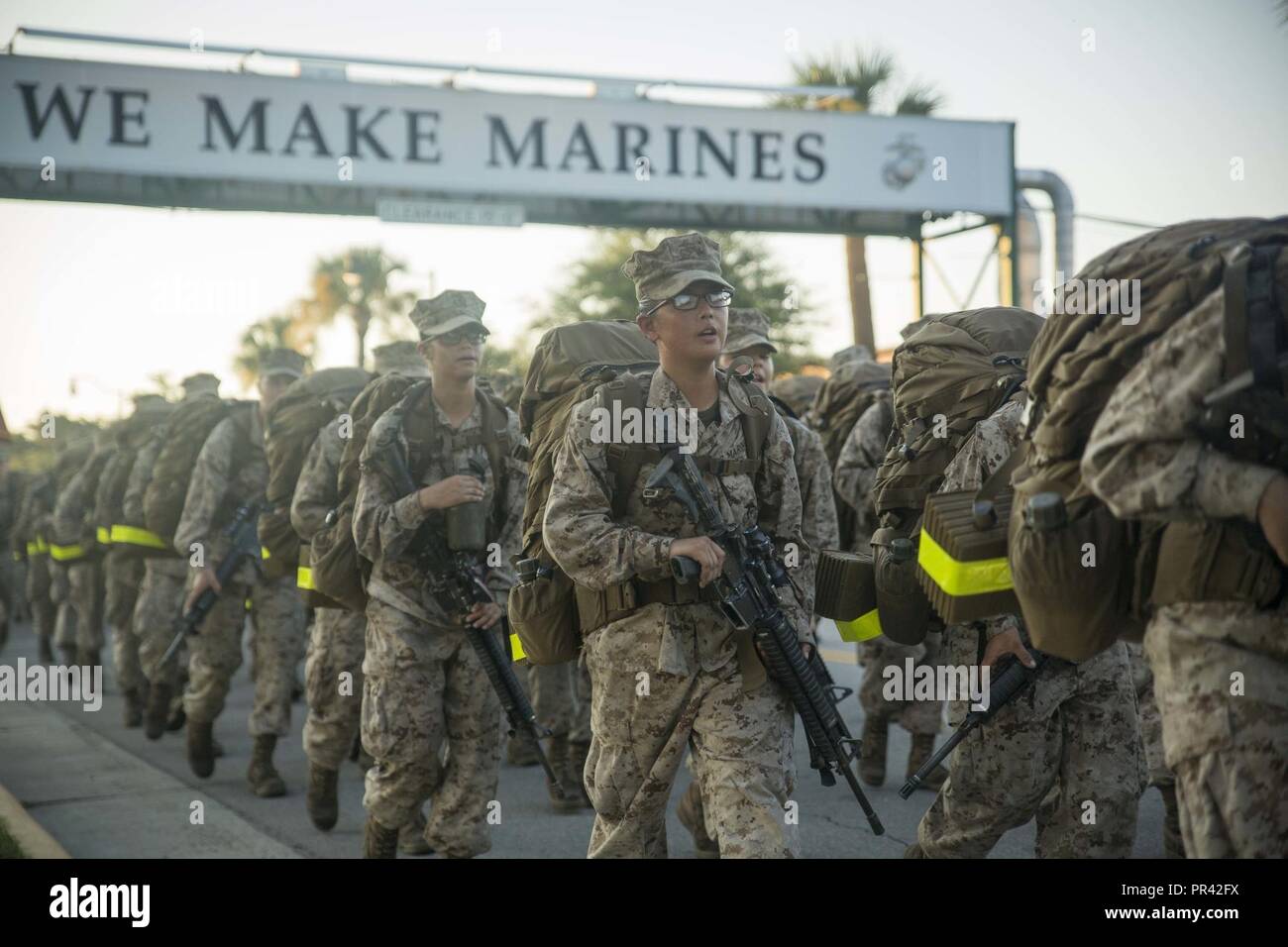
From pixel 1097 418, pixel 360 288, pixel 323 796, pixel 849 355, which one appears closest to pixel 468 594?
pixel 323 796

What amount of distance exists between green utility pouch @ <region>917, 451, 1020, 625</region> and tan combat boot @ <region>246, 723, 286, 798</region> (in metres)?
4.98

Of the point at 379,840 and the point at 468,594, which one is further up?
the point at 468,594

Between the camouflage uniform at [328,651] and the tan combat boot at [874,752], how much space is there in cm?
266

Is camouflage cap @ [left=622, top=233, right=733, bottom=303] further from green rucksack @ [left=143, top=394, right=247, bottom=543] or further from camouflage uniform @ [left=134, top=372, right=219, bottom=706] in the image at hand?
camouflage uniform @ [left=134, top=372, right=219, bottom=706]

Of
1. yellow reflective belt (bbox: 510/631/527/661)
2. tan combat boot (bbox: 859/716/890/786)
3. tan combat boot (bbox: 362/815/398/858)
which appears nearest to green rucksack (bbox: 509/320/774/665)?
yellow reflective belt (bbox: 510/631/527/661)

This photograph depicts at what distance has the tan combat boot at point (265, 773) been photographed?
7527 mm

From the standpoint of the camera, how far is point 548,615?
14.4 ft

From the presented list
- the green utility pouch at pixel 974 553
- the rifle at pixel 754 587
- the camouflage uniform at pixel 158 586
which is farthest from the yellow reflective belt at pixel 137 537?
the green utility pouch at pixel 974 553

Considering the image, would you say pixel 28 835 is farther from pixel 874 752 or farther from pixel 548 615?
pixel 874 752

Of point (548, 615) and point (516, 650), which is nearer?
point (548, 615)

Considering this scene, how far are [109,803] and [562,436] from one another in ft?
13.4
